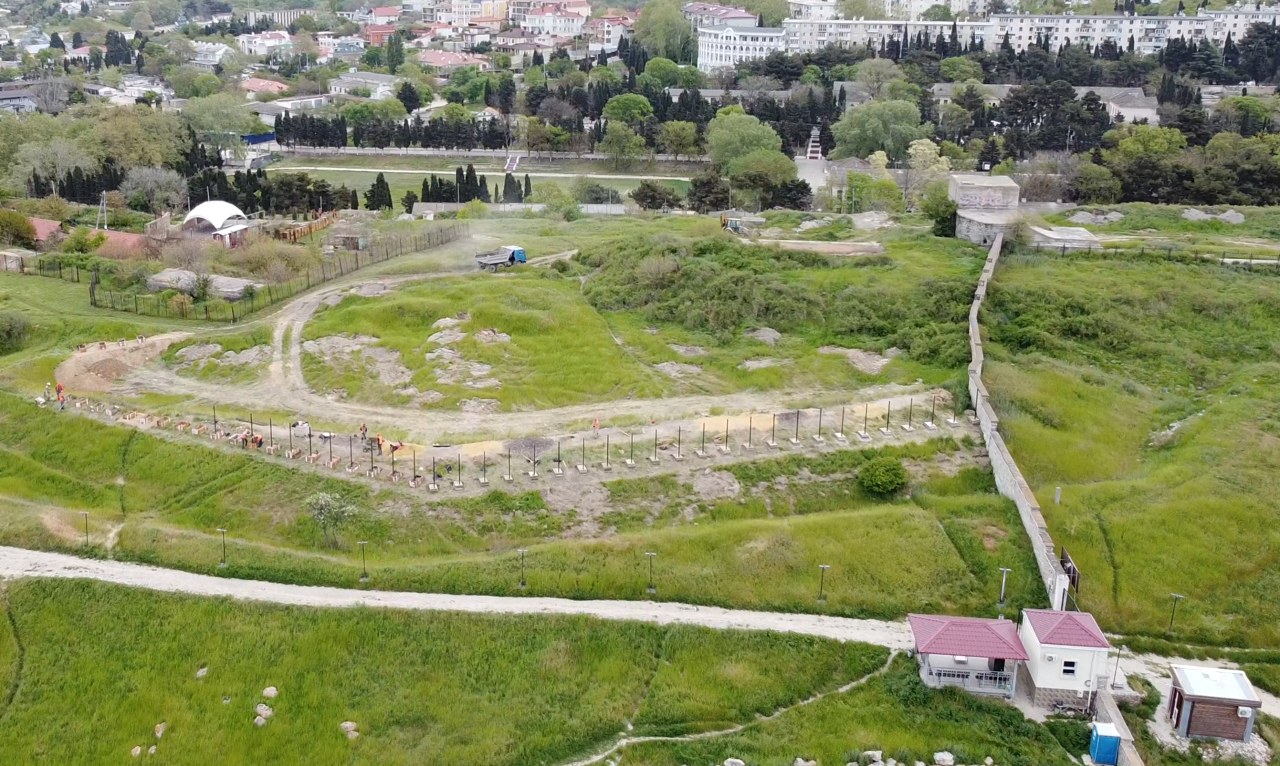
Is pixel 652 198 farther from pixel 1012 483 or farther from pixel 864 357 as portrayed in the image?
Answer: pixel 1012 483

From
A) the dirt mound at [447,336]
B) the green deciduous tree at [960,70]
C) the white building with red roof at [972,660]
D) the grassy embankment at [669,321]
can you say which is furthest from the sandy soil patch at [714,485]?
the green deciduous tree at [960,70]

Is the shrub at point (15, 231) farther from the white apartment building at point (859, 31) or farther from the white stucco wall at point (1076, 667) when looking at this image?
the white apartment building at point (859, 31)

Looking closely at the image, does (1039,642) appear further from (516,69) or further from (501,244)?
(516,69)

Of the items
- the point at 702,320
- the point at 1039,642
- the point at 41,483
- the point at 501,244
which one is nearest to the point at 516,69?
the point at 501,244

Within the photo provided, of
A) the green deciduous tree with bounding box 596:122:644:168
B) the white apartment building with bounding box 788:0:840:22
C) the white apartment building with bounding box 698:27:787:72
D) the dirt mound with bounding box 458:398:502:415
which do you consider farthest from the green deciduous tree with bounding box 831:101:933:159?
the white apartment building with bounding box 788:0:840:22

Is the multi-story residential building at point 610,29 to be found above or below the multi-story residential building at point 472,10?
below

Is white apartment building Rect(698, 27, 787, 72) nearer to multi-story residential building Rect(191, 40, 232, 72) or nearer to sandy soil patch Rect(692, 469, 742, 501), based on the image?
multi-story residential building Rect(191, 40, 232, 72)

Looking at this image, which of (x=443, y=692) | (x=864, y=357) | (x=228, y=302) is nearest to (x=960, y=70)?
(x=864, y=357)
